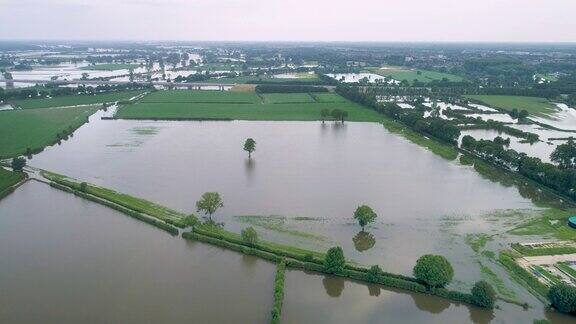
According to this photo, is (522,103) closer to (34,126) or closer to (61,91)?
(34,126)

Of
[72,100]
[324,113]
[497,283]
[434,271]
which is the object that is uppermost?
[324,113]

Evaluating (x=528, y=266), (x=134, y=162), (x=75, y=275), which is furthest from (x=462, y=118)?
(x=75, y=275)

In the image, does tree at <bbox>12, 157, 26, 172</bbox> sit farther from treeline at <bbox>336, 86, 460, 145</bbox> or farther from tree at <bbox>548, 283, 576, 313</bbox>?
treeline at <bbox>336, 86, 460, 145</bbox>

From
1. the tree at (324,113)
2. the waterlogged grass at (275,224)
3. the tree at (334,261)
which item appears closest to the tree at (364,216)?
the waterlogged grass at (275,224)

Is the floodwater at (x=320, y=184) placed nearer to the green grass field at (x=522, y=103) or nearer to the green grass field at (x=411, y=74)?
the green grass field at (x=522, y=103)

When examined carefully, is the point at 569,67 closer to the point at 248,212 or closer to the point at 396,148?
the point at 396,148

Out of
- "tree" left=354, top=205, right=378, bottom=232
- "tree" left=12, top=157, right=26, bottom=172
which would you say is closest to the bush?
"tree" left=354, top=205, right=378, bottom=232

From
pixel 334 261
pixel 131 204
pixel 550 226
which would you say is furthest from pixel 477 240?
pixel 131 204
